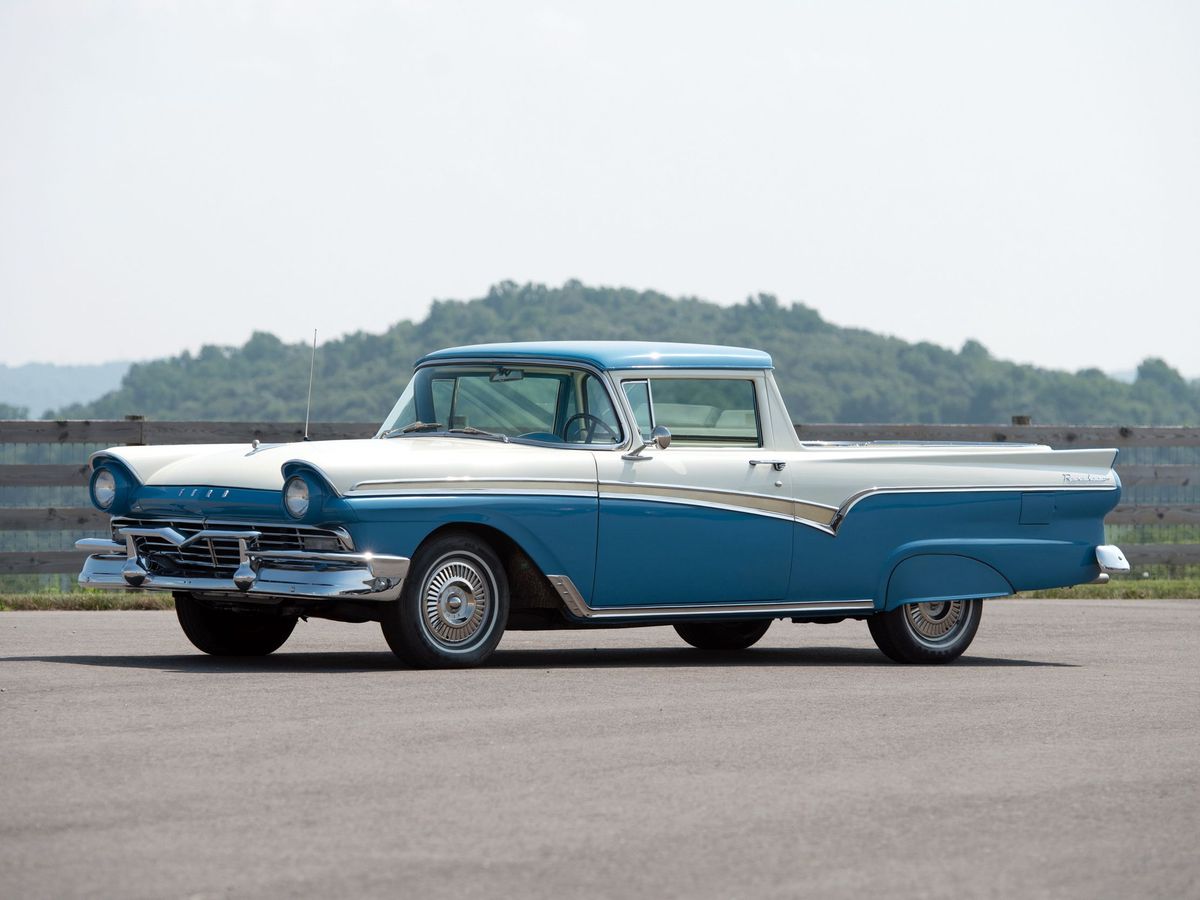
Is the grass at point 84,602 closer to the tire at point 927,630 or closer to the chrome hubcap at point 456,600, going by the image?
the chrome hubcap at point 456,600

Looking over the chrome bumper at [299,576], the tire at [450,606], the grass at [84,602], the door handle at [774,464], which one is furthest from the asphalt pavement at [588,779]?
the grass at [84,602]

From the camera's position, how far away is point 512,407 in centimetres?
1034

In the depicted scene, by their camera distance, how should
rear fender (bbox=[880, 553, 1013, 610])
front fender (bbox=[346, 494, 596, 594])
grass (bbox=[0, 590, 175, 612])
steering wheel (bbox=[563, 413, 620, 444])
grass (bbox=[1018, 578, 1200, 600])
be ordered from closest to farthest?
front fender (bbox=[346, 494, 596, 594]) → steering wheel (bbox=[563, 413, 620, 444]) → rear fender (bbox=[880, 553, 1013, 610]) → grass (bbox=[0, 590, 175, 612]) → grass (bbox=[1018, 578, 1200, 600])

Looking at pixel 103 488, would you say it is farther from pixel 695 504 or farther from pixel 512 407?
pixel 695 504

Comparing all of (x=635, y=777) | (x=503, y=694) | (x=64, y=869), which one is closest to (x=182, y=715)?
(x=503, y=694)

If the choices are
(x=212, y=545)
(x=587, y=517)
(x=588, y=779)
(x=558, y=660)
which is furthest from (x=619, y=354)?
(x=588, y=779)

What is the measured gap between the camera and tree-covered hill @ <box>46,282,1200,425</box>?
486ft

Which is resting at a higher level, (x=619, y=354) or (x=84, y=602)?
(x=619, y=354)

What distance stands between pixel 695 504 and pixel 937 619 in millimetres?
1782

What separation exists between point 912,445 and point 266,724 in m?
5.09

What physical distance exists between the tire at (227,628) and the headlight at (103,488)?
0.63 meters

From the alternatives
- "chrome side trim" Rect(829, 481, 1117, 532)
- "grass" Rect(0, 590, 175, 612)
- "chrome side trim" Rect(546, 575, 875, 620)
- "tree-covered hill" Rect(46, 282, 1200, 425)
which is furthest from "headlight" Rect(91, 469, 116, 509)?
"tree-covered hill" Rect(46, 282, 1200, 425)

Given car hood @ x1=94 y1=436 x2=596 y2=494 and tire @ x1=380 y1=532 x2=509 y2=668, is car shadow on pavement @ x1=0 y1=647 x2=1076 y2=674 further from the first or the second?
car hood @ x1=94 y1=436 x2=596 y2=494

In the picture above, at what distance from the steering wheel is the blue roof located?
280mm
